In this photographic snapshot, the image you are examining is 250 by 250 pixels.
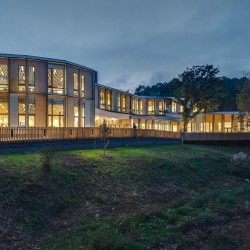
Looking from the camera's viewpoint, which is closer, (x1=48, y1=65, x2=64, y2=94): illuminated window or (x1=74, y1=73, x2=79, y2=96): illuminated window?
(x1=48, y1=65, x2=64, y2=94): illuminated window

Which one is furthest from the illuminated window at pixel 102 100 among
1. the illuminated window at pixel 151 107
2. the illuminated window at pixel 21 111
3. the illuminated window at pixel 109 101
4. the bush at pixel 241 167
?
the bush at pixel 241 167

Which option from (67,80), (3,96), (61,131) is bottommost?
(61,131)

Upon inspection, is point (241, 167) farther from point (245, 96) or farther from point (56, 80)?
point (56, 80)

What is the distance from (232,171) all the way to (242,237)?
16387mm

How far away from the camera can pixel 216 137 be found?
138 feet

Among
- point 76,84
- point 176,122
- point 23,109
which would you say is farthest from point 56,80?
point 176,122

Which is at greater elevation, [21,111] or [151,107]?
[151,107]

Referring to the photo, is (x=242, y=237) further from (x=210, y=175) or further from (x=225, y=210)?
(x=210, y=175)

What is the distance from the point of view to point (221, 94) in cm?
5019

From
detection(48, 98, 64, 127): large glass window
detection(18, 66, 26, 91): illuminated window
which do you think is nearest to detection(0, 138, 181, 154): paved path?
detection(48, 98, 64, 127): large glass window

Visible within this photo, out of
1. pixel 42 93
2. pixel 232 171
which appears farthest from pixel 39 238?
pixel 42 93

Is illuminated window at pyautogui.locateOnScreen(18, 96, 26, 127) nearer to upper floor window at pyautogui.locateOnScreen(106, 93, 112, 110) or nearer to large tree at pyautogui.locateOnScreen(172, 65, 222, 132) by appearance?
upper floor window at pyautogui.locateOnScreen(106, 93, 112, 110)

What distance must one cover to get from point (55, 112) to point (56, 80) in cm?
319

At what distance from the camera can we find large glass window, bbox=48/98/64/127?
30250 mm
